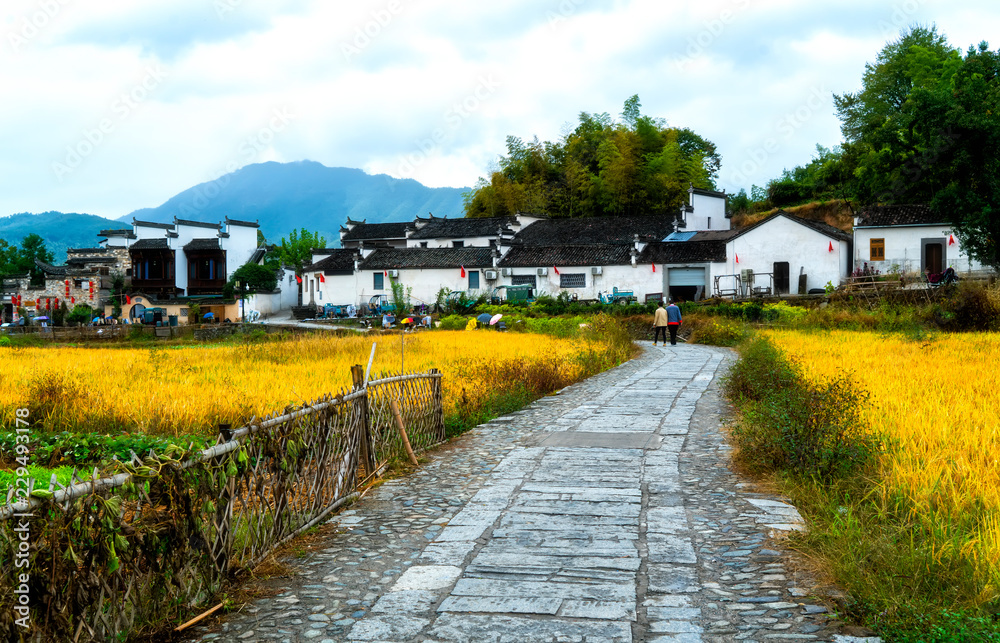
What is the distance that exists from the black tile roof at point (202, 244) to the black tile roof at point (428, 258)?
37.4ft

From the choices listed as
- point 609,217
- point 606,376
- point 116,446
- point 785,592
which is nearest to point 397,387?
point 116,446

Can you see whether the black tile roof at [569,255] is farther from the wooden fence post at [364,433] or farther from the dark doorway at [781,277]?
the wooden fence post at [364,433]

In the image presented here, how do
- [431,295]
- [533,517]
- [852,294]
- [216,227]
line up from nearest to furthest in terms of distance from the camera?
1. [533,517]
2. [852,294]
3. [431,295]
4. [216,227]

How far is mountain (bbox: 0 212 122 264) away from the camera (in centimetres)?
12200

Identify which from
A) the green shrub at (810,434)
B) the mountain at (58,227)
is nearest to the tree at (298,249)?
the green shrub at (810,434)

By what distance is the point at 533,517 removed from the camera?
203 inches

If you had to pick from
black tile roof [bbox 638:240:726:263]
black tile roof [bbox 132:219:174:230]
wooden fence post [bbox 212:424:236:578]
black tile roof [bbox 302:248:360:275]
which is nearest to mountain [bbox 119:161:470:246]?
black tile roof [bbox 132:219:174:230]

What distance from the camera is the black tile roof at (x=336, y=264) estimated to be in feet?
150

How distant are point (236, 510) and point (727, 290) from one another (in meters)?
34.9

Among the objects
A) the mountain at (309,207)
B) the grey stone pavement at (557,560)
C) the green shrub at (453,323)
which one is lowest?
the grey stone pavement at (557,560)

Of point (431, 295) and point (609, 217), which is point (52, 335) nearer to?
point (431, 295)

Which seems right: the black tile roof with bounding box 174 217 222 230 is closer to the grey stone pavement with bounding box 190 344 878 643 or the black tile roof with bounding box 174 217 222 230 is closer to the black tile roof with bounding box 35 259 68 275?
the black tile roof with bounding box 35 259 68 275

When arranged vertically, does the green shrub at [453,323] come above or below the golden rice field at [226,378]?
above

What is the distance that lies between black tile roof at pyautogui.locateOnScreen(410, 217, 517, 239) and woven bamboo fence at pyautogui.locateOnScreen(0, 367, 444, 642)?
41.3 metres
